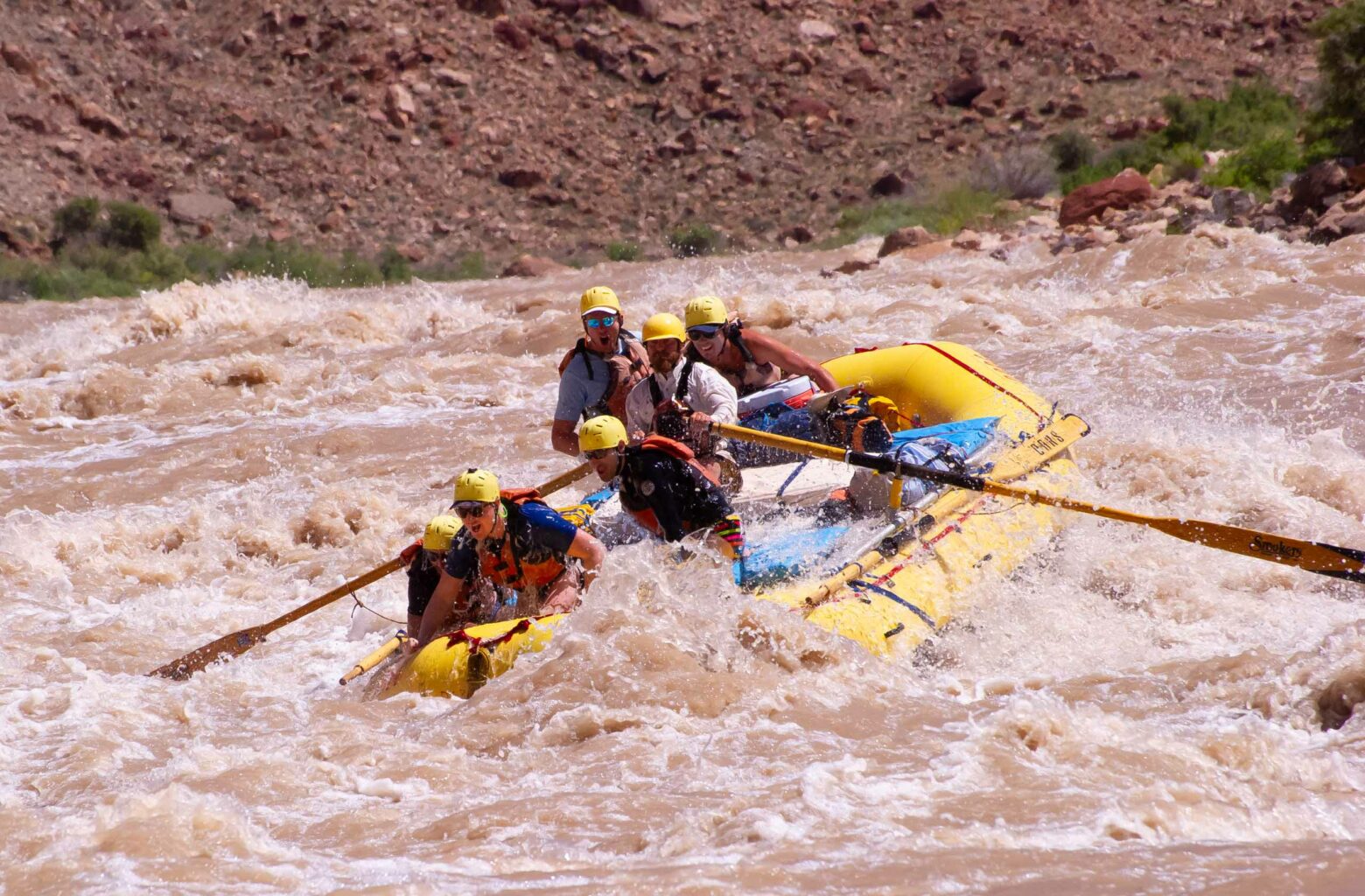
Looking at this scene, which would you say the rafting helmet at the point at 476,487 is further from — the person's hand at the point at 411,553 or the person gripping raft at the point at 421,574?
the person's hand at the point at 411,553

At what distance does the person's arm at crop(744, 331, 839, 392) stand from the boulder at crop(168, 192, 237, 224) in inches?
752

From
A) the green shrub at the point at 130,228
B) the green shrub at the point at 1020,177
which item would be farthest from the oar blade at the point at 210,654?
the green shrub at the point at 130,228

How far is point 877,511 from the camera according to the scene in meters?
6.11

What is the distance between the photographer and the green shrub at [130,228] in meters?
22.4

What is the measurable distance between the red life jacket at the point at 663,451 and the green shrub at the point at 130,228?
19016 millimetres

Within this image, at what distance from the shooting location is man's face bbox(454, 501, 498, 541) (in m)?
5.20

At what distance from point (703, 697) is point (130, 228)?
65.4 ft

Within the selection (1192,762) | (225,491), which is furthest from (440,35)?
(1192,762)

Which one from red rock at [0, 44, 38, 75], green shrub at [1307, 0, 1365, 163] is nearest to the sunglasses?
green shrub at [1307, 0, 1365, 163]

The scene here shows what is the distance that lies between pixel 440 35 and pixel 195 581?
20.7 m

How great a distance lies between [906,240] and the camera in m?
15.9

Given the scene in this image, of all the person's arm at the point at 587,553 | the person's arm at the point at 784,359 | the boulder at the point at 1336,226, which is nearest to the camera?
the person's arm at the point at 587,553

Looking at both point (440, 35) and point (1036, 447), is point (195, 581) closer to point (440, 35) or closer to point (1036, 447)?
point (1036, 447)

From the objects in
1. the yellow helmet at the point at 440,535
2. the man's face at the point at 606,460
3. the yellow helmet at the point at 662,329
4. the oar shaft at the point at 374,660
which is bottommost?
the oar shaft at the point at 374,660
